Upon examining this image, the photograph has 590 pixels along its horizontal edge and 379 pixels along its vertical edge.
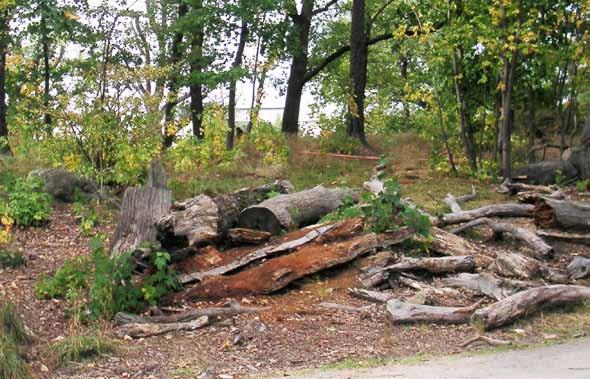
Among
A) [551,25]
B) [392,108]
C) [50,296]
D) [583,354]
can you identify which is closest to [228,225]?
[50,296]

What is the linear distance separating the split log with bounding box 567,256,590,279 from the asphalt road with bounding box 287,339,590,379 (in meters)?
2.78

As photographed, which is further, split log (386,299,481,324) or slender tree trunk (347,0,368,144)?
slender tree trunk (347,0,368,144)

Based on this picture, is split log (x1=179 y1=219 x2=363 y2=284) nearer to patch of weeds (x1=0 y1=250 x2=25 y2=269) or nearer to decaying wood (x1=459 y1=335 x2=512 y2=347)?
patch of weeds (x1=0 y1=250 x2=25 y2=269)

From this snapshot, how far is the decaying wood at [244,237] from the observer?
35.0ft

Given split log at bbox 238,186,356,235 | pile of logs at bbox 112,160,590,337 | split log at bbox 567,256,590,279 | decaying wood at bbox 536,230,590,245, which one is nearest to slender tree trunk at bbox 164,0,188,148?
split log at bbox 238,186,356,235

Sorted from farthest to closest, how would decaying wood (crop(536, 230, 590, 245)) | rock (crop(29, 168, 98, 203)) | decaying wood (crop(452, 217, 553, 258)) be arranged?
rock (crop(29, 168, 98, 203)) → decaying wood (crop(536, 230, 590, 245)) → decaying wood (crop(452, 217, 553, 258))

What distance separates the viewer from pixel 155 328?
8.35 m

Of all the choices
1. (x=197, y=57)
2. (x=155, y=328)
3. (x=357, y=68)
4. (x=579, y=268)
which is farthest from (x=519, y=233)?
(x=197, y=57)

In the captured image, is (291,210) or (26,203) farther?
(26,203)

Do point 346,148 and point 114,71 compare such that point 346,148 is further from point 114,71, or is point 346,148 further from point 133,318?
point 133,318

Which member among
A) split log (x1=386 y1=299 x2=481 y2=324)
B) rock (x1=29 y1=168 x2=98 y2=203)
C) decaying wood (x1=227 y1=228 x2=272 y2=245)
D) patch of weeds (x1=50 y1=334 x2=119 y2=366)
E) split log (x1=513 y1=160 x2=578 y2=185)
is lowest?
patch of weeds (x1=50 y1=334 x2=119 y2=366)

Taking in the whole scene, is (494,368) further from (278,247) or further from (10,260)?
(10,260)

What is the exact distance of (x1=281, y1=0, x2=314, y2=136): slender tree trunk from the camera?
78.5 ft

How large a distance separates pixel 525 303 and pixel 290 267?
102 inches
